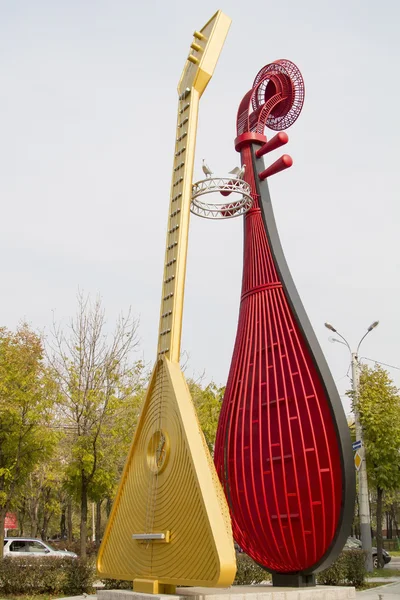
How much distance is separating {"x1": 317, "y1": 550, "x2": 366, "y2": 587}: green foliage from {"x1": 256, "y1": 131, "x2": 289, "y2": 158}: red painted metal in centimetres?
862

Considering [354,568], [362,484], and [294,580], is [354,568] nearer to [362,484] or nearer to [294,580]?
[362,484]

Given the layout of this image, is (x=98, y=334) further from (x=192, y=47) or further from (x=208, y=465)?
(x=208, y=465)

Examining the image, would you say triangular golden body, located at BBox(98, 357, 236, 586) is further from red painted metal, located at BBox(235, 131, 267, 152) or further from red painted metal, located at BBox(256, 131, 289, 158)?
A: red painted metal, located at BBox(235, 131, 267, 152)

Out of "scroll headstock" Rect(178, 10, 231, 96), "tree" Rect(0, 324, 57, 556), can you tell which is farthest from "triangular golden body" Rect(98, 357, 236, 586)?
"tree" Rect(0, 324, 57, 556)

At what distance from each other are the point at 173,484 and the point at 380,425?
11.2 meters

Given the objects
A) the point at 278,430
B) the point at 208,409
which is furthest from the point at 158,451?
the point at 208,409

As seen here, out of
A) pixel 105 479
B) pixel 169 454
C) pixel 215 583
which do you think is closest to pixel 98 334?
pixel 105 479

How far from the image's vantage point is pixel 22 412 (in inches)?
601

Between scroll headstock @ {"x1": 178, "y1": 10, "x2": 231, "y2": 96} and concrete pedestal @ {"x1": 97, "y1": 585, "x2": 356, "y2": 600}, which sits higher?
scroll headstock @ {"x1": 178, "y1": 10, "x2": 231, "y2": 96}

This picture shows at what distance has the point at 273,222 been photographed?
1134 cm

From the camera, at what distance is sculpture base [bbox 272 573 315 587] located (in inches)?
381

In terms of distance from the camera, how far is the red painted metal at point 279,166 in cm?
1105

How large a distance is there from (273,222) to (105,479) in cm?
1071

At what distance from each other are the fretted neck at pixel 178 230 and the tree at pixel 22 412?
7.26 metres
